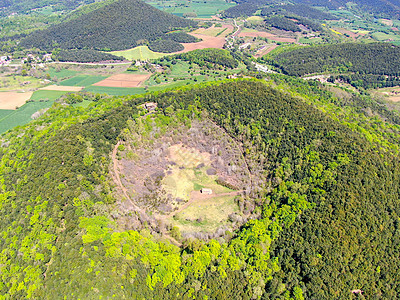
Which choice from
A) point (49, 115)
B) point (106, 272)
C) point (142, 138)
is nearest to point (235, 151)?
point (142, 138)

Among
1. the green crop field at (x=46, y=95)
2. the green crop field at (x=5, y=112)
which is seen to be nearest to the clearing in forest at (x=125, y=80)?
the green crop field at (x=46, y=95)

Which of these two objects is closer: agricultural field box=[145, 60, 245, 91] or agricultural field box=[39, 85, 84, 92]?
agricultural field box=[39, 85, 84, 92]

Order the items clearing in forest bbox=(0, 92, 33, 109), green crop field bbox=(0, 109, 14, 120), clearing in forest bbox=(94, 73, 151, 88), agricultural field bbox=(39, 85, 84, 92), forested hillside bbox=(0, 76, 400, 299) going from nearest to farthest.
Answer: forested hillside bbox=(0, 76, 400, 299) → green crop field bbox=(0, 109, 14, 120) → clearing in forest bbox=(0, 92, 33, 109) → agricultural field bbox=(39, 85, 84, 92) → clearing in forest bbox=(94, 73, 151, 88)

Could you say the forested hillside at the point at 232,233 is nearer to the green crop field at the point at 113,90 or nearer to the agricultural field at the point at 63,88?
the green crop field at the point at 113,90

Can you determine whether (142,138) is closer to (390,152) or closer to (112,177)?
(112,177)

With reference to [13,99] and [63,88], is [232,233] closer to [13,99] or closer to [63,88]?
[63,88]

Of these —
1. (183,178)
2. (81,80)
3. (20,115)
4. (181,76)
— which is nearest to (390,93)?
(181,76)

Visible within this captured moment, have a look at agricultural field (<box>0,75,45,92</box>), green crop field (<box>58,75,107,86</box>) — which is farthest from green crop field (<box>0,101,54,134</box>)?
green crop field (<box>58,75,107,86</box>)

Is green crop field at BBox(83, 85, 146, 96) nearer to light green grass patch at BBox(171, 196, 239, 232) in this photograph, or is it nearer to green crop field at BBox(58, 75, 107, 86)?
green crop field at BBox(58, 75, 107, 86)

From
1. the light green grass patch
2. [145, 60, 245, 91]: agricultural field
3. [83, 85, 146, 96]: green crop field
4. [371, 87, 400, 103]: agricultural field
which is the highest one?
[145, 60, 245, 91]: agricultural field
